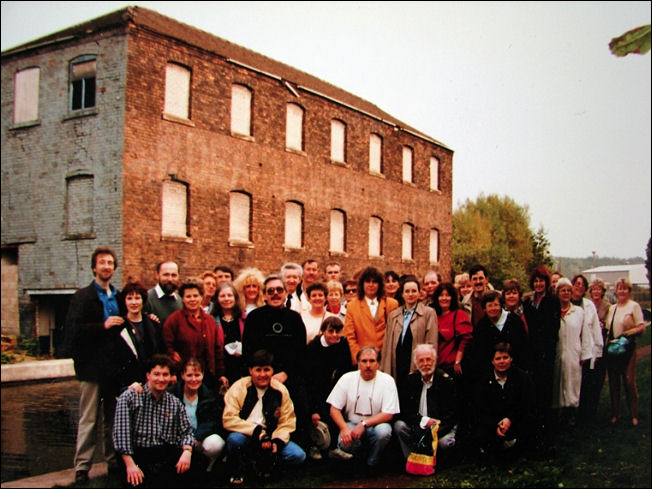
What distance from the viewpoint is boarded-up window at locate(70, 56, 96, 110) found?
17.4 meters

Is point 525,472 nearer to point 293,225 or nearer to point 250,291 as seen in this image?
point 250,291

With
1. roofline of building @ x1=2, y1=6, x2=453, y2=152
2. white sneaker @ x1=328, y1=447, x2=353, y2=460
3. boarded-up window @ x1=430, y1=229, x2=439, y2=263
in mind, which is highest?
roofline of building @ x1=2, y1=6, x2=453, y2=152

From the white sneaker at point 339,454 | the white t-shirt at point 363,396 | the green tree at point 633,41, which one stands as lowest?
the white sneaker at point 339,454

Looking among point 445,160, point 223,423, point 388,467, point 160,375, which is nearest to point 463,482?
point 388,467

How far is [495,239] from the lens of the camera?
27.0m

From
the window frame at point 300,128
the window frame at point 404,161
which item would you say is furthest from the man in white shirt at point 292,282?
the window frame at point 404,161

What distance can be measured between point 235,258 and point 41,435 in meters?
11.1

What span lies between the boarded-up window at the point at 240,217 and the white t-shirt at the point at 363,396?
43.9 ft

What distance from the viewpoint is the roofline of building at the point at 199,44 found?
56.0 feet

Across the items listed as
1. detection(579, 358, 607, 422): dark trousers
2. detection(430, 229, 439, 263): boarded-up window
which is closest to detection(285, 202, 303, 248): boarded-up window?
detection(430, 229, 439, 263): boarded-up window

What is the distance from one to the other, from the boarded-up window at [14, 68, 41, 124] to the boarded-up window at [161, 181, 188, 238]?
4667 millimetres

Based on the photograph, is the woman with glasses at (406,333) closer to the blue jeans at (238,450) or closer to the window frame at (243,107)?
the blue jeans at (238,450)

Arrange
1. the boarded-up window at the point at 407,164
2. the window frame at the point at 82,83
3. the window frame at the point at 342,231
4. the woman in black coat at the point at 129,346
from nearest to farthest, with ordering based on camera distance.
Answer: the woman in black coat at the point at 129,346 < the window frame at the point at 82,83 < the window frame at the point at 342,231 < the boarded-up window at the point at 407,164

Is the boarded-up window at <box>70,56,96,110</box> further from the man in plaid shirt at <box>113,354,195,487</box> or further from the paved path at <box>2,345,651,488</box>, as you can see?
the man in plaid shirt at <box>113,354,195,487</box>
